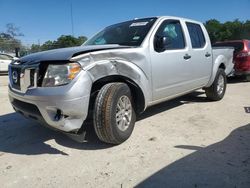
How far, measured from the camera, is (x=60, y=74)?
127 inches

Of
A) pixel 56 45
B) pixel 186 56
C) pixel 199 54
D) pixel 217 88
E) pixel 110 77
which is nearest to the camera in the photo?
pixel 110 77

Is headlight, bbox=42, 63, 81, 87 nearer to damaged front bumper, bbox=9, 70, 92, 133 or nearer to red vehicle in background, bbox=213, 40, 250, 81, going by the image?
damaged front bumper, bbox=9, 70, 92, 133

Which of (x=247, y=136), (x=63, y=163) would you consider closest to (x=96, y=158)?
(x=63, y=163)

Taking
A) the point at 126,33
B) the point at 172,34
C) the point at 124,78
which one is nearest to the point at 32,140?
the point at 124,78

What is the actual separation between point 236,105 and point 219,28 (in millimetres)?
50378

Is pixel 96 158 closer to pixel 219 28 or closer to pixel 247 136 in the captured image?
pixel 247 136

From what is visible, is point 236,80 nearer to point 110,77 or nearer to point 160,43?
point 160,43

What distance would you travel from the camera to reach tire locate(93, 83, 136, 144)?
344 centimetres

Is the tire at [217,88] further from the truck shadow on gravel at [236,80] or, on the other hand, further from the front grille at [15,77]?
the front grille at [15,77]

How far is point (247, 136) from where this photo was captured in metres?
3.96

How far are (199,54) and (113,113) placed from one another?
2.70m

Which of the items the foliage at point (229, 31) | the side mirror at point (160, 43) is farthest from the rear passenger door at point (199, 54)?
the foliage at point (229, 31)

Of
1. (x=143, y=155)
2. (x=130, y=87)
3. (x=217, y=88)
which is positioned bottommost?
(x=143, y=155)

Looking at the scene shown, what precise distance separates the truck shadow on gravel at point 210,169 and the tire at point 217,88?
8.93ft
